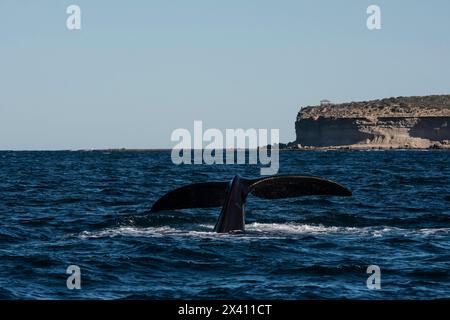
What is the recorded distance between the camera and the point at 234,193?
17.8m

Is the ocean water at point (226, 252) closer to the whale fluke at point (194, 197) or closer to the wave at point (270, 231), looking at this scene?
the wave at point (270, 231)

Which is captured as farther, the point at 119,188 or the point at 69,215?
the point at 119,188

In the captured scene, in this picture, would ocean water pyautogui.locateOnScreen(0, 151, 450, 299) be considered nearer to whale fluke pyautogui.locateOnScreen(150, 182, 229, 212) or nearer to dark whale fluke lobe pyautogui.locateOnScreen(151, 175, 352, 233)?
dark whale fluke lobe pyautogui.locateOnScreen(151, 175, 352, 233)

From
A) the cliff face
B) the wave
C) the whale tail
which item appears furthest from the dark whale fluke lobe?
the cliff face

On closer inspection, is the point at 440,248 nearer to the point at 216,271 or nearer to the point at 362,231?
the point at 362,231

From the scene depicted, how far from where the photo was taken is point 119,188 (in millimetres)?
36031

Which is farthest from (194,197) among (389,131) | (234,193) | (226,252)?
(389,131)

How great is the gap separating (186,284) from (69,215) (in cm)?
1109

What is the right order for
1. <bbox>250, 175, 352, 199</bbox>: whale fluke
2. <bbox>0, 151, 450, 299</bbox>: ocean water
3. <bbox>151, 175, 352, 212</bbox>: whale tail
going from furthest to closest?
<bbox>151, 175, 352, 212</bbox>: whale tail
<bbox>250, 175, 352, 199</bbox>: whale fluke
<bbox>0, 151, 450, 299</bbox>: ocean water

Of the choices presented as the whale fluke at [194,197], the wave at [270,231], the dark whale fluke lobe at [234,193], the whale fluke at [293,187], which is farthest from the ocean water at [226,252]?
the whale fluke at [293,187]

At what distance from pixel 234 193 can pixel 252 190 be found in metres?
0.37

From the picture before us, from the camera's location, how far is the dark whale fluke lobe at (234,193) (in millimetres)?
17078

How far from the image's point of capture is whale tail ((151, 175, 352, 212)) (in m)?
16.9
